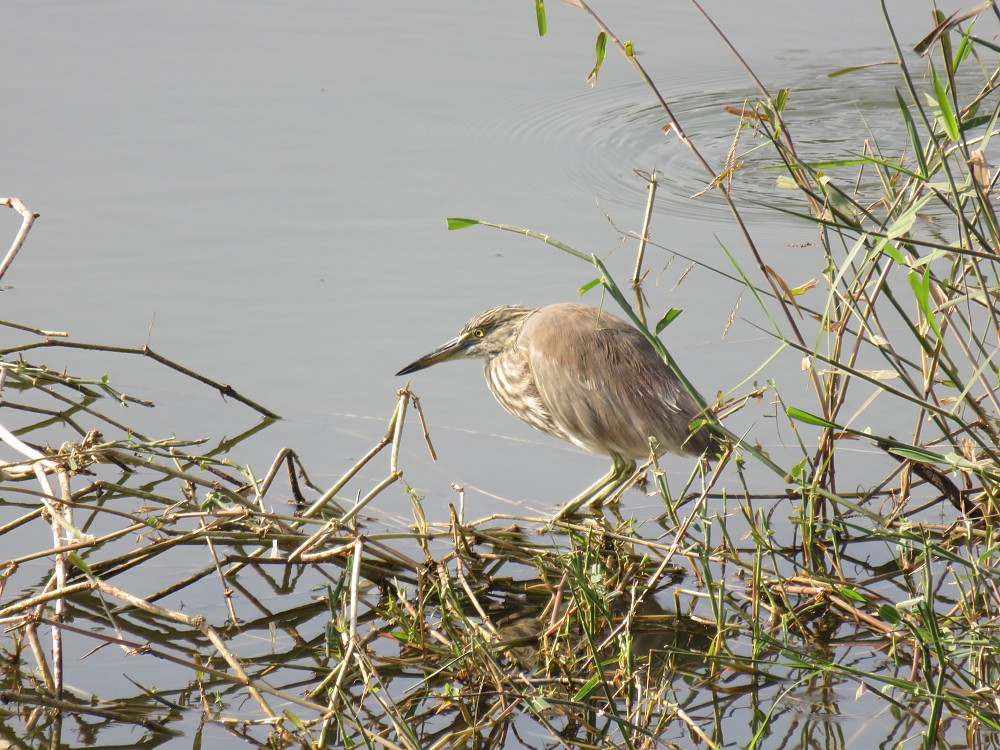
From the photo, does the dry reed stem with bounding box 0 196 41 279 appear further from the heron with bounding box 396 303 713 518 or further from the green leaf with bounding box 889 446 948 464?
the green leaf with bounding box 889 446 948 464

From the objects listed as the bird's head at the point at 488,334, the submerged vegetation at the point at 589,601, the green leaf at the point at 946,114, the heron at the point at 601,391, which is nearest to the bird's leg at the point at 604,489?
the heron at the point at 601,391

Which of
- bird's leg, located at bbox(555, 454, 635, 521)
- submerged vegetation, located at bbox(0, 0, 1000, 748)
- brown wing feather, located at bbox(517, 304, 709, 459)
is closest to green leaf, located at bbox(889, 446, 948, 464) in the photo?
submerged vegetation, located at bbox(0, 0, 1000, 748)

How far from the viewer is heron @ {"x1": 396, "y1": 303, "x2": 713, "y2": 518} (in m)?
4.13

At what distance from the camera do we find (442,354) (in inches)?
178

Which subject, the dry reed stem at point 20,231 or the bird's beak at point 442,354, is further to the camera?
the bird's beak at point 442,354

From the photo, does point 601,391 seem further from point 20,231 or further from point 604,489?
point 20,231

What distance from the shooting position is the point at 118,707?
2807mm

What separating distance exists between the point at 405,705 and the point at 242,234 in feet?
10.4

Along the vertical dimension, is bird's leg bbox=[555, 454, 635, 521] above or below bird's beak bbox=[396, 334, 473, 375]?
below

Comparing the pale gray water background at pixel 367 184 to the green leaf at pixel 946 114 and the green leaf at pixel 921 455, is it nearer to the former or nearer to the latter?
the green leaf at pixel 921 455

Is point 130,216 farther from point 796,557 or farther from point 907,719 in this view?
point 907,719

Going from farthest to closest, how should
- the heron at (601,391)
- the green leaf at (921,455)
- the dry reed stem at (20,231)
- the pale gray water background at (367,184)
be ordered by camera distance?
the pale gray water background at (367,184)
the heron at (601,391)
the dry reed stem at (20,231)
the green leaf at (921,455)

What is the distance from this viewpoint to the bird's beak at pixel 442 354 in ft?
14.6

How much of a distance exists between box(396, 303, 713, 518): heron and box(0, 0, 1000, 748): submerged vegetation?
341 millimetres
